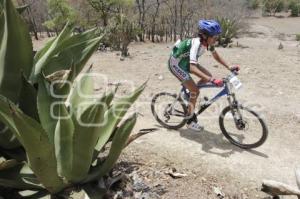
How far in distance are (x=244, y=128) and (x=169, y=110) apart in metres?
1.12

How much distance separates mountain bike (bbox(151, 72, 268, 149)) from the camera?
4.94 metres

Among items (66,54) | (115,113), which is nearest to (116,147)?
(115,113)

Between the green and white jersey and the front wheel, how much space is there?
78 centimetres

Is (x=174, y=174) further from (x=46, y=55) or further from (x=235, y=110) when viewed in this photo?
(x=46, y=55)

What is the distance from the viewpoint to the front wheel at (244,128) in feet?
16.2

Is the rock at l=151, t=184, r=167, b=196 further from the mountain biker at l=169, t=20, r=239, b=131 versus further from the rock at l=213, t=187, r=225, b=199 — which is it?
the mountain biker at l=169, t=20, r=239, b=131

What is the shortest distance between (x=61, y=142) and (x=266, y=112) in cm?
468

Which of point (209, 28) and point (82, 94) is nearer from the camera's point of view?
point (82, 94)

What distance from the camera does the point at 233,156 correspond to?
16.1 feet

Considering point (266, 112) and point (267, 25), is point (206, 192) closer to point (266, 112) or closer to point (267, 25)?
point (266, 112)

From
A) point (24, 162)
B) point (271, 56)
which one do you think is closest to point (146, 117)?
point (24, 162)

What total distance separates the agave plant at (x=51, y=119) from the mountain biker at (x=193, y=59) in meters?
2.01

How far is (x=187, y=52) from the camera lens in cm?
513

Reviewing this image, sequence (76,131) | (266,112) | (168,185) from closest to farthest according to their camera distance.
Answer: (76,131) < (168,185) < (266,112)
